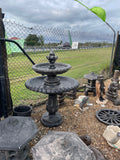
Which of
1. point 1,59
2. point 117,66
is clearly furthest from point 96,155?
point 117,66

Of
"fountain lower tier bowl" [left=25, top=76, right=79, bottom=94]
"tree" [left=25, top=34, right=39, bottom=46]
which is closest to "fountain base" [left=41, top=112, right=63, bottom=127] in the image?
"fountain lower tier bowl" [left=25, top=76, right=79, bottom=94]

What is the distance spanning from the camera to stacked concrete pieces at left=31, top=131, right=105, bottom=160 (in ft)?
4.66

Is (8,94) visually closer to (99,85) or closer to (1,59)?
(1,59)

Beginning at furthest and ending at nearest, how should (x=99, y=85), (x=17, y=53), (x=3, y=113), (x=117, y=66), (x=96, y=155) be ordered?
(x=117, y=66) → (x=99, y=85) → (x=17, y=53) → (x=3, y=113) → (x=96, y=155)

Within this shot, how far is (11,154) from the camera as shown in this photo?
190cm

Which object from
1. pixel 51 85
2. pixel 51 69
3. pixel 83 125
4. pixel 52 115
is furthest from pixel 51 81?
pixel 83 125

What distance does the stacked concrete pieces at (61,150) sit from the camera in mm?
1421

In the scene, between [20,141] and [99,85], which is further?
[99,85]

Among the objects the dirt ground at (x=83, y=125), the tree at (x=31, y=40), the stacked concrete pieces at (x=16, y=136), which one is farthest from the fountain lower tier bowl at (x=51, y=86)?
the dirt ground at (x=83, y=125)

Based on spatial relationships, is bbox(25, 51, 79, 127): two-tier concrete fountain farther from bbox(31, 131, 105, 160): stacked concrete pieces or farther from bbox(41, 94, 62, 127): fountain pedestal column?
bbox(31, 131, 105, 160): stacked concrete pieces

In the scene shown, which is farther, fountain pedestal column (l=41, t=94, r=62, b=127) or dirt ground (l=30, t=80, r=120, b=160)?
fountain pedestal column (l=41, t=94, r=62, b=127)

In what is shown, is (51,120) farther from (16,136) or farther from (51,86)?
(16,136)

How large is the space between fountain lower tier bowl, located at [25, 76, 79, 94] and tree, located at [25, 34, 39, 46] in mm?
988

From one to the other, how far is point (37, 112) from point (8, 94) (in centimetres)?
108
